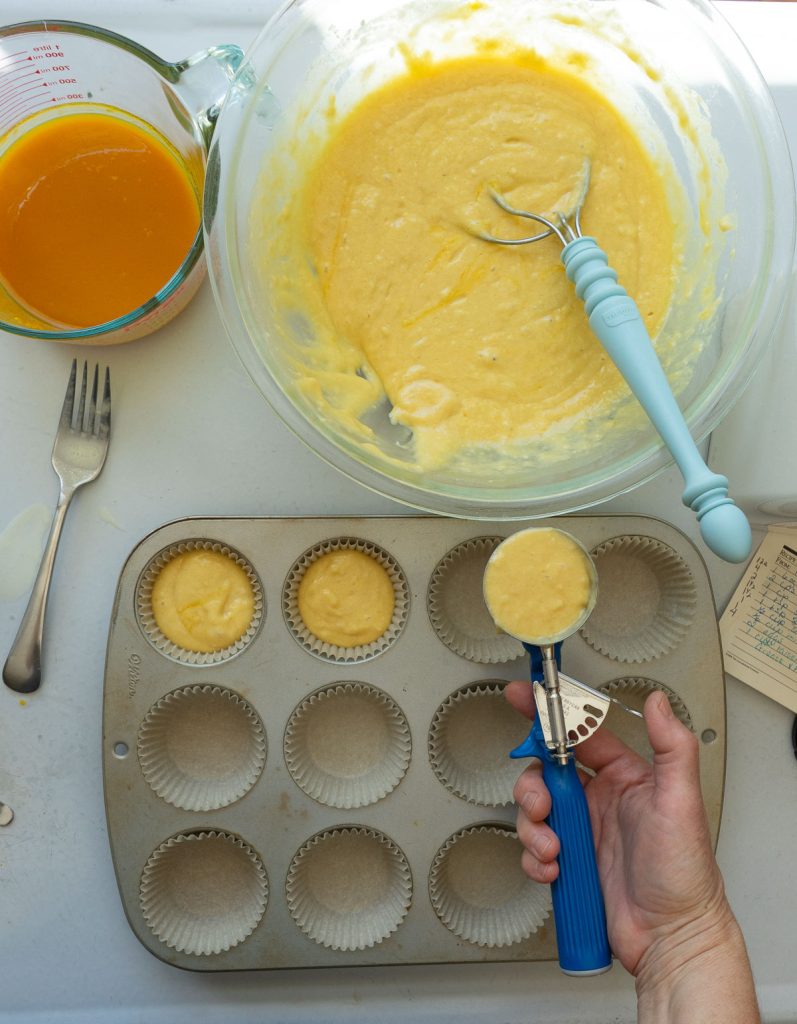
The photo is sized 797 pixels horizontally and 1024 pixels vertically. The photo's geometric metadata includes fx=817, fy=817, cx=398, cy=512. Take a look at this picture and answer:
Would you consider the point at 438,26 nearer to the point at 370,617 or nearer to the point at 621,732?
the point at 370,617

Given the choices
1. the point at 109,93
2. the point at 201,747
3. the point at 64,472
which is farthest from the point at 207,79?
the point at 201,747

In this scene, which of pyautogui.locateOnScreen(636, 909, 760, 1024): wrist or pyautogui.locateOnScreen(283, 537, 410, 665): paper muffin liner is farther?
pyautogui.locateOnScreen(283, 537, 410, 665): paper muffin liner

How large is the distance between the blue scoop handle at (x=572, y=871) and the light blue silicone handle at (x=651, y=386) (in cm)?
43

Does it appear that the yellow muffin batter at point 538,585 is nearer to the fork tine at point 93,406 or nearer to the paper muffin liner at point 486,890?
the paper muffin liner at point 486,890

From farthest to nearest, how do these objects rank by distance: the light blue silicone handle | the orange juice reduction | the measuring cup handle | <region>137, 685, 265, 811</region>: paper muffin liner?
<region>137, 685, 265, 811</region>: paper muffin liner < the orange juice reduction < the measuring cup handle < the light blue silicone handle

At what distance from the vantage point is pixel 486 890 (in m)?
1.52

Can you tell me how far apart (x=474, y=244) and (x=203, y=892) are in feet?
4.08

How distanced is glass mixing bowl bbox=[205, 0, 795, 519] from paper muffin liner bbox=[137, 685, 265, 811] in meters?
0.53

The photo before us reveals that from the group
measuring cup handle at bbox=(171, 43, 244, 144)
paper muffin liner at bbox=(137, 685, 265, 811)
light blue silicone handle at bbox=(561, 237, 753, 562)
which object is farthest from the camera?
paper muffin liner at bbox=(137, 685, 265, 811)

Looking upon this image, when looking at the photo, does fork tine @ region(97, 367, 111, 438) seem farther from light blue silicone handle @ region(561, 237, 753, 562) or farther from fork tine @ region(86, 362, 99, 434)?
light blue silicone handle @ region(561, 237, 753, 562)

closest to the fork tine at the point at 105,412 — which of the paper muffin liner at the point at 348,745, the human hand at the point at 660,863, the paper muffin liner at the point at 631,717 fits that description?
the paper muffin liner at the point at 348,745

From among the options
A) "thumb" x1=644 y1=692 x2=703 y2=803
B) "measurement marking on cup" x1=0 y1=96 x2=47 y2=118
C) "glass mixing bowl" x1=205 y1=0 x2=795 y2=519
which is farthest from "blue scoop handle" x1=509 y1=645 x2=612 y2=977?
"measurement marking on cup" x1=0 y1=96 x2=47 y2=118

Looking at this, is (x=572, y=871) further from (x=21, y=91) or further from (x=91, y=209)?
(x=21, y=91)

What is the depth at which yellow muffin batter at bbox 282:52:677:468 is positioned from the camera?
132cm
